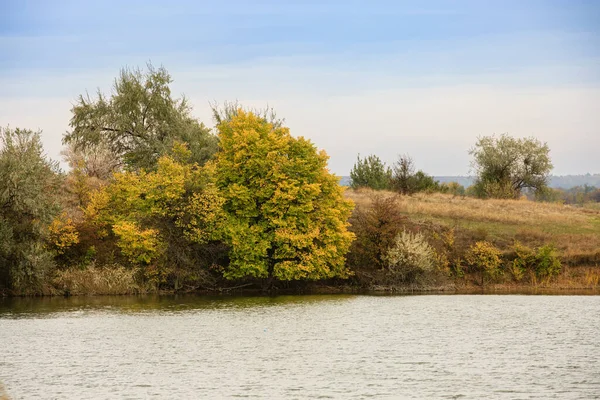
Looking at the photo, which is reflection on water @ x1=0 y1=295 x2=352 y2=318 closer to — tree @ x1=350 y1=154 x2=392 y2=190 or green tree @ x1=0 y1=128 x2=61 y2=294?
green tree @ x1=0 y1=128 x2=61 y2=294

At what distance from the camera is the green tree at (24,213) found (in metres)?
57.1

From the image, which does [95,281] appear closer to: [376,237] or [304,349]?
[376,237]

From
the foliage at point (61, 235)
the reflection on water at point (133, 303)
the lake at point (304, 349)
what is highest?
the foliage at point (61, 235)

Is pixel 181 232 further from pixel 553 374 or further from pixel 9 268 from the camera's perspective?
pixel 553 374

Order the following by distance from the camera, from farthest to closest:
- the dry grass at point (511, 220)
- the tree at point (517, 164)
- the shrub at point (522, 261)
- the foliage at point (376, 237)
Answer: the tree at point (517, 164) → the dry grass at point (511, 220) → the shrub at point (522, 261) → the foliage at point (376, 237)

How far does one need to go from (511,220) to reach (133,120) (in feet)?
132

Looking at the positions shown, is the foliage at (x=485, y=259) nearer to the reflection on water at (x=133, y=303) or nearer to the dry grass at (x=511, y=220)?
the dry grass at (x=511, y=220)

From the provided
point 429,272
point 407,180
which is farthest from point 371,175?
point 429,272

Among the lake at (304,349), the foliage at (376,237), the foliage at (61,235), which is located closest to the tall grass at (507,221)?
the foliage at (376,237)

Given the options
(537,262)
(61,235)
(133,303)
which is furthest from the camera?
(537,262)

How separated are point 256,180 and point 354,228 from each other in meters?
10.4

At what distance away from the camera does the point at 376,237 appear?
2569 inches

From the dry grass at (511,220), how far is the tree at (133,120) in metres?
21.1

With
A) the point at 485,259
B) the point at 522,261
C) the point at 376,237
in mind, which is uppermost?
the point at 376,237
